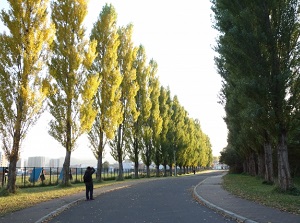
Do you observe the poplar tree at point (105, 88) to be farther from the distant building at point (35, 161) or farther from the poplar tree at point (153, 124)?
the distant building at point (35, 161)

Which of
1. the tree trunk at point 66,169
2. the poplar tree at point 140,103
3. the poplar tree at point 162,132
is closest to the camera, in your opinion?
the tree trunk at point 66,169

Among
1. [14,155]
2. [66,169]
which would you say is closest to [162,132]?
[66,169]

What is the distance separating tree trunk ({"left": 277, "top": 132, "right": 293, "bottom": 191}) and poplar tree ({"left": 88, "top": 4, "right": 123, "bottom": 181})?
17.8m

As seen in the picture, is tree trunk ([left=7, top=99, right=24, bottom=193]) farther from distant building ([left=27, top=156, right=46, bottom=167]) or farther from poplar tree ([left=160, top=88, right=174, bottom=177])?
distant building ([left=27, top=156, right=46, bottom=167])

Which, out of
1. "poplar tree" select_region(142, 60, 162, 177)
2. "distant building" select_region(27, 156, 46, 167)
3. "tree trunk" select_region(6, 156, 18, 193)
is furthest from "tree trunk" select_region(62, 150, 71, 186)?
"distant building" select_region(27, 156, 46, 167)

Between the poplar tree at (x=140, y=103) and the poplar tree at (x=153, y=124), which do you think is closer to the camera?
the poplar tree at (x=140, y=103)

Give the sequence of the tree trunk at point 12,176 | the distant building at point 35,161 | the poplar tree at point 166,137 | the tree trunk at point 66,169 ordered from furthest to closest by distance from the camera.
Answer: the distant building at point 35,161 → the poplar tree at point 166,137 → the tree trunk at point 66,169 → the tree trunk at point 12,176

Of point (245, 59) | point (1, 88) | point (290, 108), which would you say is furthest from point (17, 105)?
point (290, 108)

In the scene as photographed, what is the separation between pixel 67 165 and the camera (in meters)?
23.6

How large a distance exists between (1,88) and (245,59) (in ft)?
46.9

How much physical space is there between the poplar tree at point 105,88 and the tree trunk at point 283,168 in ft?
58.4

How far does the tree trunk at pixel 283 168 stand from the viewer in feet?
49.8

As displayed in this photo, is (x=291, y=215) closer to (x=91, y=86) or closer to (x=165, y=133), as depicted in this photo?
(x=91, y=86)

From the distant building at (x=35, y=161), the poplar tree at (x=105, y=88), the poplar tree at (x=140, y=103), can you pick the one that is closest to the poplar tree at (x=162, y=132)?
the poplar tree at (x=140, y=103)
